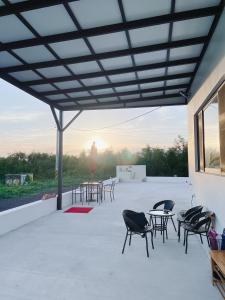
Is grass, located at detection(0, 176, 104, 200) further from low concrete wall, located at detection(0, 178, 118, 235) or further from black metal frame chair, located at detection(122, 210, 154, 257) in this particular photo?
black metal frame chair, located at detection(122, 210, 154, 257)

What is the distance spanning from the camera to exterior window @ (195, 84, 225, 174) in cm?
329

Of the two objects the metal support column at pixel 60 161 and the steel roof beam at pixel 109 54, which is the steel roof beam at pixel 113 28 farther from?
the metal support column at pixel 60 161

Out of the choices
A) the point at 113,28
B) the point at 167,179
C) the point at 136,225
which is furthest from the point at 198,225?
the point at 167,179

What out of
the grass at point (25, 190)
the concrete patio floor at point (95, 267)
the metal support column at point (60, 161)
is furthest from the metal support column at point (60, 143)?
the grass at point (25, 190)

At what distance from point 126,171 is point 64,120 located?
9733 mm

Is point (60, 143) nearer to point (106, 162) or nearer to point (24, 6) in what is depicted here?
point (24, 6)

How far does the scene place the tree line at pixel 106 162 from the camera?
54.6 ft

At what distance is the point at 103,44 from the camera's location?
12.0 ft

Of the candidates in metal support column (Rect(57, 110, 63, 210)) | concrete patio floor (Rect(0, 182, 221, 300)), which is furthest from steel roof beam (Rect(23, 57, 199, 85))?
concrete patio floor (Rect(0, 182, 221, 300))

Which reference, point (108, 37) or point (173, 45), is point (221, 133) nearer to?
point (173, 45)

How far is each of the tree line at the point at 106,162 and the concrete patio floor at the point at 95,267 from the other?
484 inches

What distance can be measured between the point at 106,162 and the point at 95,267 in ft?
50.0

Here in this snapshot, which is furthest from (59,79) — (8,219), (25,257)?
(25,257)

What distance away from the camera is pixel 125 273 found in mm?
2951
